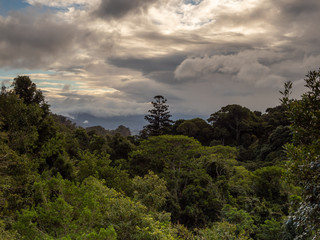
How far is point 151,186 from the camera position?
49.9 ft

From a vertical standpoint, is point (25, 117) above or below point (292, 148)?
above

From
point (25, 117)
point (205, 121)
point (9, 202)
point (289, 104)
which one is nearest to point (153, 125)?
point (205, 121)

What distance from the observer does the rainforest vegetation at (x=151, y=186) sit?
5816 mm

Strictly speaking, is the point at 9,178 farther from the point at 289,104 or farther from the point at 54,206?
the point at 289,104

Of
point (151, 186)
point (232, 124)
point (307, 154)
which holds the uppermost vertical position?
point (232, 124)

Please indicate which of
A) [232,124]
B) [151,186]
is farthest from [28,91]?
[232,124]

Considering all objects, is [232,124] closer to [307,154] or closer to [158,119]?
[158,119]

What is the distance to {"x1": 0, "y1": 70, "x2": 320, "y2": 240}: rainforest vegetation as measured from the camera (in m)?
5.82

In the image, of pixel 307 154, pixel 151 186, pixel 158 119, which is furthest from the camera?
pixel 158 119

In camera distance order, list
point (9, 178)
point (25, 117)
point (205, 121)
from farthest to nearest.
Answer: point (205, 121) < point (25, 117) < point (9, 178)

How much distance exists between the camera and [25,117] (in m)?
13.9

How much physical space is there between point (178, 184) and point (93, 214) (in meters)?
11.4

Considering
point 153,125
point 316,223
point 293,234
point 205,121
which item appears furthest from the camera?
point 205,121

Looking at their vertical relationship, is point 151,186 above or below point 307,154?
below
